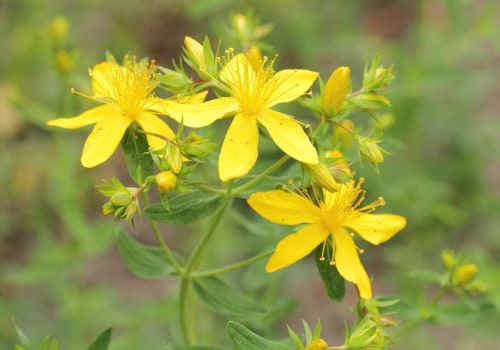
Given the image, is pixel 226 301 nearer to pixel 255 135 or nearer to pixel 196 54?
pixel 255 135

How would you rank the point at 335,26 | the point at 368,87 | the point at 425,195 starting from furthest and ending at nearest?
the point at 335,26 < the point at 425,195 < the point at 368,87

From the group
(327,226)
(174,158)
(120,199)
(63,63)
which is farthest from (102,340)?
(63,63)

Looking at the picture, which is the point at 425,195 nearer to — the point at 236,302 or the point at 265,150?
the point at 265,150

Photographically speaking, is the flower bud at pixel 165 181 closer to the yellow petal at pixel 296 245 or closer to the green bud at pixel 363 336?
the yellow petal at pixel 296 245

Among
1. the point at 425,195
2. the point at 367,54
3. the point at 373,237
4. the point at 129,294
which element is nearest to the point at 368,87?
the point at 373,237

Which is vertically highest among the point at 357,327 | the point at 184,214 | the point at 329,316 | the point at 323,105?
the point at 323,105

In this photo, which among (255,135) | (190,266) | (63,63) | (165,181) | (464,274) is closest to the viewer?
(165,181)

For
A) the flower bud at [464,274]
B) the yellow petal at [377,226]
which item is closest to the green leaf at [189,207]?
the yellow petal at [377,226]
